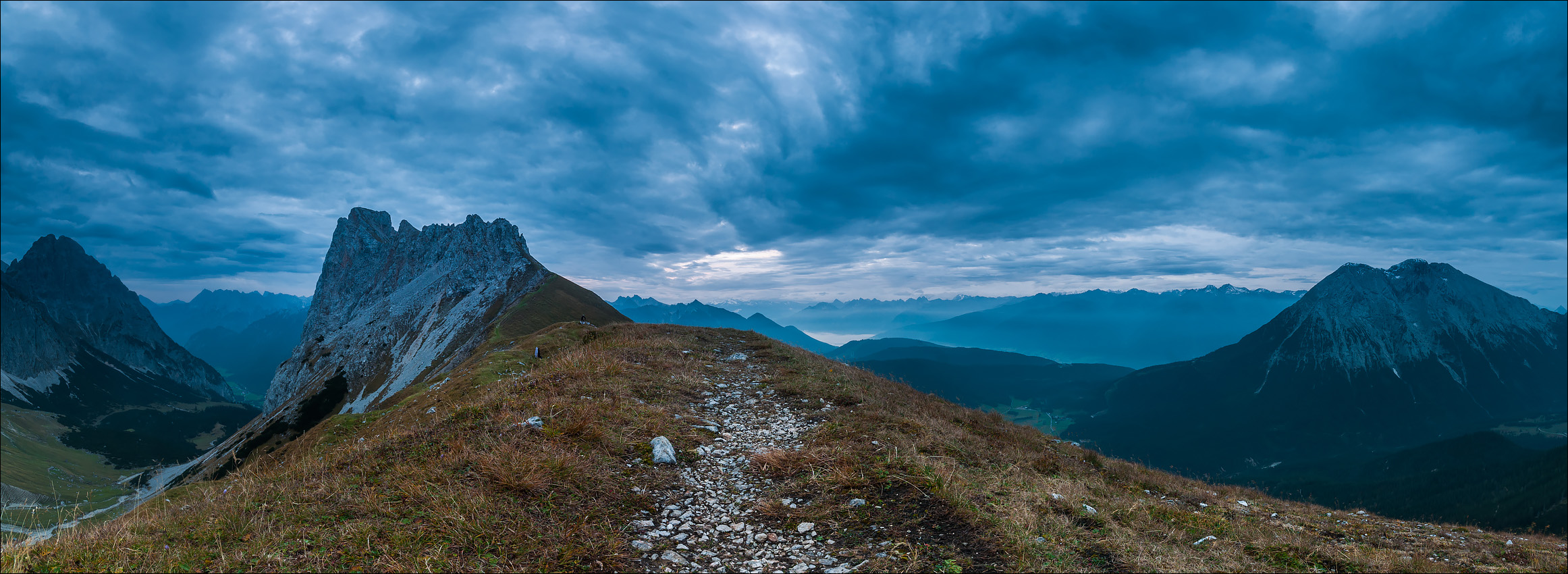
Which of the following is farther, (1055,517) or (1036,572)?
(1055,517)

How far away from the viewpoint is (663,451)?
12.1m

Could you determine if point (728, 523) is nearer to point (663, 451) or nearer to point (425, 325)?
point (663, 451)

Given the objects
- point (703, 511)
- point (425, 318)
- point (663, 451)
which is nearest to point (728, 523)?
point (703, 511)

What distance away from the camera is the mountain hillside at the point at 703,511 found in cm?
860

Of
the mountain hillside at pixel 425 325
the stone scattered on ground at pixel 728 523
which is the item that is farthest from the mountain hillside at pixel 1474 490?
the mountain hillside at pixel 425 325

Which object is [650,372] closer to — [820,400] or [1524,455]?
[820,400]

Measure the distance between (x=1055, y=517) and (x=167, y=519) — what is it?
49.5 ft

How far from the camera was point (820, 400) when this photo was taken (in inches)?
704

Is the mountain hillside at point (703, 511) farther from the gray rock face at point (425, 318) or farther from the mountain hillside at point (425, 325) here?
the gray rock face at point (425, 318)

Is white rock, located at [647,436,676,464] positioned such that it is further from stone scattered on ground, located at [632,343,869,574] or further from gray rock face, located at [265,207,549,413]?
gray rock face, located at [265,207,549,413]

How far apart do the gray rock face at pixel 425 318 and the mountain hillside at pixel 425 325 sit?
1.04 feet

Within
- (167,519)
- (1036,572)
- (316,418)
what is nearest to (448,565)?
(167,519)

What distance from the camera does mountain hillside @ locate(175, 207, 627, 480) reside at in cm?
9562

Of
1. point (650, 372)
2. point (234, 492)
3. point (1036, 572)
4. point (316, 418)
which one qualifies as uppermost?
point (650, 372)
